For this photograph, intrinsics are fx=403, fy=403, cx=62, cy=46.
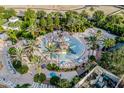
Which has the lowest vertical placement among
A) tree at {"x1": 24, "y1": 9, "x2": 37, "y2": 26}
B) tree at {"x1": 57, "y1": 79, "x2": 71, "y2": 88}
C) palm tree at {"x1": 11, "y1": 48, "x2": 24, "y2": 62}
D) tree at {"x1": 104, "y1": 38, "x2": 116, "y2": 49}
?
tree at {"x1": 57, "y1": 79, "x2": 71, "y2": 88}

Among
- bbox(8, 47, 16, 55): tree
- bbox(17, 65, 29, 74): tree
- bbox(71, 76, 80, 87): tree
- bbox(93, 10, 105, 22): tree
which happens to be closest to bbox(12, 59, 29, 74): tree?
bbox(17, 65, 29, 74): tree

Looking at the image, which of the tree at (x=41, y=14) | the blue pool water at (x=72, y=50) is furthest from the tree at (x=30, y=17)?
the blue pool water at (x=72, y=50)

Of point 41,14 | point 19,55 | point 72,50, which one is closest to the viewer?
point 19,55

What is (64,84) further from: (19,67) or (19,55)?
(19,55)

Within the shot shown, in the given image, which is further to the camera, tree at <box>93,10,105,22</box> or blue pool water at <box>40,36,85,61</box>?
tree at <box>93,10,105,22</box>

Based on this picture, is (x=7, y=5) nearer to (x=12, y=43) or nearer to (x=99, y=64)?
(x=12, y=43)

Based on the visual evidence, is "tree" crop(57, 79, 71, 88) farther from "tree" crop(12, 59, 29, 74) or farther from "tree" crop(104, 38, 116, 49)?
"tree" crop(104, 38, 116, 49)

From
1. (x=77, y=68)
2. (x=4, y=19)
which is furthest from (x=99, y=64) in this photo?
(x=4, y=19)

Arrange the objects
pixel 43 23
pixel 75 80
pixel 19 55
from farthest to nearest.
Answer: pixel 43 23 < pixel 19 55 < pixel 75 80

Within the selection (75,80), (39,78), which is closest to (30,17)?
(39,78)

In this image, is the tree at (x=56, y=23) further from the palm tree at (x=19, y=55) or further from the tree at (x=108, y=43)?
the tree at (x=108, y=43)
